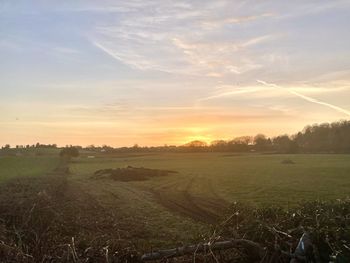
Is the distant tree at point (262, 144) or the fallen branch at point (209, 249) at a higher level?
the distant tree at point (262, 144)

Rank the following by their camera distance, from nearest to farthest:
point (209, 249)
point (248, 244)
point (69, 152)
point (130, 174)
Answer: point (209, 249)
point (248, 244)
point (130, 174)
point (69, 152)

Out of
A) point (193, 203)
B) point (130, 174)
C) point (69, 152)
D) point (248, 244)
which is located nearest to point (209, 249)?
point (248, 244)

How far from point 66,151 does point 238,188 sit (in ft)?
256

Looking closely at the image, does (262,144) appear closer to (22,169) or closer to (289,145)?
(289,145)

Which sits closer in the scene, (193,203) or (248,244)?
(248,244)

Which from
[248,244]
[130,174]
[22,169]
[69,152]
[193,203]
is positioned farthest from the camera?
[69,152]

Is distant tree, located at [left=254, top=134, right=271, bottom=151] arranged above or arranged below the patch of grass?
above

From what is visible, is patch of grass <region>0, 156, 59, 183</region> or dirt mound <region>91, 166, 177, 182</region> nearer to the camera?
dirt mound <region>91, 166, 177, 182</region>

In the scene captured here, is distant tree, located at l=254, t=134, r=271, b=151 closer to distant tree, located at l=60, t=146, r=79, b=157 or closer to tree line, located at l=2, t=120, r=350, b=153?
tree line, located at l=2, t=120, r=350, b=153

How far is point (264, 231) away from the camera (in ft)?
19.0

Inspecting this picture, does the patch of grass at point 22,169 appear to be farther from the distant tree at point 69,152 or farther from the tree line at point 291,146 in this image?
the tree line at point 291,146

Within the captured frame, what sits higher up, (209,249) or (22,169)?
(209,249)

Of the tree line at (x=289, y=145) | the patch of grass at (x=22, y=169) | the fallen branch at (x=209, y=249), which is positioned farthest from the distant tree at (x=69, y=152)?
the fallen branch at (x=209, y=249)

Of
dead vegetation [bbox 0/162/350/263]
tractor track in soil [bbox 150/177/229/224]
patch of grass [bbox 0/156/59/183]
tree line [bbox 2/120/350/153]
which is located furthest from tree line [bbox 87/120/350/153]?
dead vegetation [bbox 0/162/350/263]
